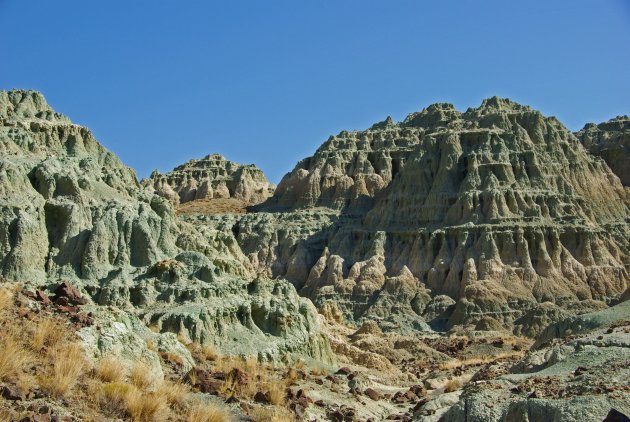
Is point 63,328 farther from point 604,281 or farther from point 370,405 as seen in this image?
point 604,281

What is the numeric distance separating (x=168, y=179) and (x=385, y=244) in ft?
168

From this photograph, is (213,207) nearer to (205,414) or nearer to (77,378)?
(205,414)

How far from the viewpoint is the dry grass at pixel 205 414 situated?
13.9 m

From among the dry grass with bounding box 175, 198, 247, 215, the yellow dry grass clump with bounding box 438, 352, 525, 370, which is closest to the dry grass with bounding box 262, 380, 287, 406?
the yellow dry grass clump with bounding box 438, 352, 525, 370

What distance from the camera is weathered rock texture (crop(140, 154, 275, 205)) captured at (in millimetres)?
117000

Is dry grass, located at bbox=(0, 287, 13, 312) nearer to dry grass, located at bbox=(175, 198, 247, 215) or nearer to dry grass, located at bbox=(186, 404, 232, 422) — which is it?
dry grass, located at bbox=(186, 404, 232, 422)

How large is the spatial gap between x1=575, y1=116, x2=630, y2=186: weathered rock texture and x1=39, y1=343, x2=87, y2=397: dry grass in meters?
86.8

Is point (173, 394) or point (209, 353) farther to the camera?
point (209, 353)

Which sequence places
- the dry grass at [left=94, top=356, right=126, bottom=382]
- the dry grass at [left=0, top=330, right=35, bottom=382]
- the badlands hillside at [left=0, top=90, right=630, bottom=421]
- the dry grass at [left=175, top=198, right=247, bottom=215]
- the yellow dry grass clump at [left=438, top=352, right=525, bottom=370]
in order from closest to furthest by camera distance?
the dry grass at [left=0, top=330, right=35, bottom=382]
the dry grass at [left=94, top=356, right=126, bottom=382]
the badlands hillside at [left=0, top=90, right=630, bottom=421]
the yellow dry grass clump at [left=438, top=352, right=525, bottom=370]
the dry grass at [left=175, top=198, right=247, bottom=215]

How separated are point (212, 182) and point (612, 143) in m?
52.8

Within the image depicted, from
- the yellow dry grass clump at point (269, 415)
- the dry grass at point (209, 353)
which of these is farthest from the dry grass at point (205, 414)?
the dry grass at point (209, 353)

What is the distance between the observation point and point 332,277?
7925 cm

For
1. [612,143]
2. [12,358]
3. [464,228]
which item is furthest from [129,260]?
[612,143]

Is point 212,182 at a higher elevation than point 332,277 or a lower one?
higher
